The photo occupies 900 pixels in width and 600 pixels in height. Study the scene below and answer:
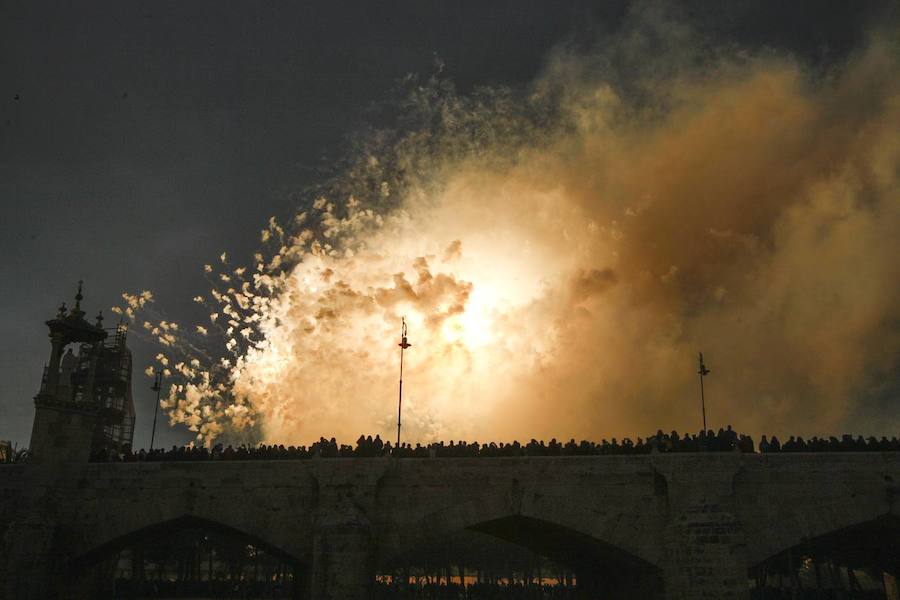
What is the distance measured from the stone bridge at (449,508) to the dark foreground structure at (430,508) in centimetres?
6

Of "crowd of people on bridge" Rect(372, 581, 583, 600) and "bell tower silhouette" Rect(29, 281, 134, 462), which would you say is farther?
"crowd of people on bridge" Rect(372, 581, 583, 600)

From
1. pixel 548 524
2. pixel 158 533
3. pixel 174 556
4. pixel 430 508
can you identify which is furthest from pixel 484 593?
pixel 430 508

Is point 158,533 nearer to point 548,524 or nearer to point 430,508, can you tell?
point 430,508

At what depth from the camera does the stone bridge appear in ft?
102

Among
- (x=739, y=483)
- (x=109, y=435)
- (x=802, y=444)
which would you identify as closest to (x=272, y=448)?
(x=739, y=483)

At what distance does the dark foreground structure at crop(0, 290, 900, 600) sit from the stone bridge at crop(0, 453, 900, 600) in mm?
57

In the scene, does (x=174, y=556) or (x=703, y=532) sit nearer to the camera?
(x=703, y=532)

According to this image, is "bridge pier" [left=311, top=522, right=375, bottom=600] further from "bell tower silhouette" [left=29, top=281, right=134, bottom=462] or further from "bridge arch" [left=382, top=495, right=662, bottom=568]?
"bell tower silhouette" [left=29, top=281, right=134, bottom=462]

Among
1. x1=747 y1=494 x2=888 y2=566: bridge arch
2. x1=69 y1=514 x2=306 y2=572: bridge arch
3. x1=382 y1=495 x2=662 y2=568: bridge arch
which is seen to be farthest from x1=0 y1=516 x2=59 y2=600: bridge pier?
x1=747 y1=494 x2=888 y2=566: bridge arch

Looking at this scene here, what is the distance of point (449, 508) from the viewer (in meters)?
33.8

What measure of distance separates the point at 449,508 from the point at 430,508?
0.88 meters

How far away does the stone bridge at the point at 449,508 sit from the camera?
31125mm

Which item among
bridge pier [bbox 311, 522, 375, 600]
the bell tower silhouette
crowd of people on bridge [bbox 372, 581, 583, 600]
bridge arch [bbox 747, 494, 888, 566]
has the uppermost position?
the bell tower silhouette

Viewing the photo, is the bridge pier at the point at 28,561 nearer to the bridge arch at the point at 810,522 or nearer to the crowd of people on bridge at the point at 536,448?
the crowd of people on bridge at the point at 536,448
